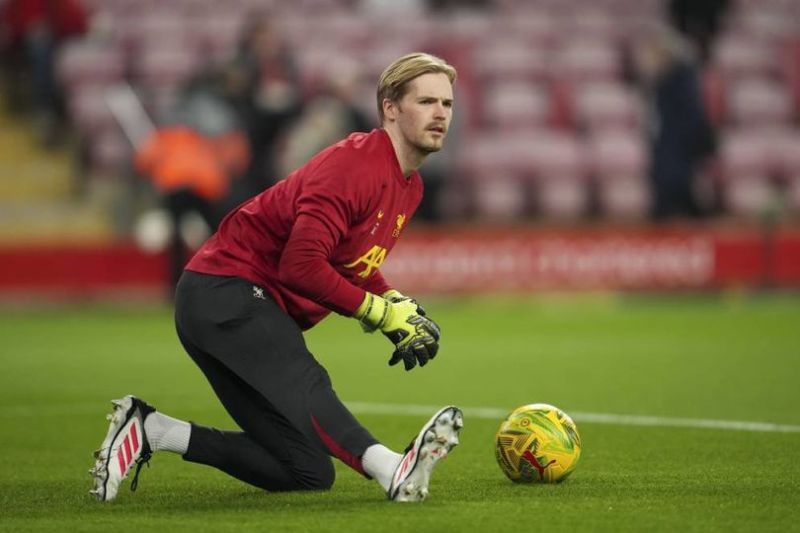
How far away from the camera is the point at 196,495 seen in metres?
6.80

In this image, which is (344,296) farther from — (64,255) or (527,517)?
(64,255)

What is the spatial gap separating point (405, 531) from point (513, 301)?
14.8 metres

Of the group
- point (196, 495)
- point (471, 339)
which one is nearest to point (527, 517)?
point (196, 495)

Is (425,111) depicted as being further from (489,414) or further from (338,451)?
(489,414)

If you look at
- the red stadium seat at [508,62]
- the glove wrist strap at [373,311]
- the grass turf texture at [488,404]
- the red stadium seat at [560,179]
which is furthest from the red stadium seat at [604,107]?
the glove wrist strap at [373,311]

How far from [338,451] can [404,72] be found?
1528 mm

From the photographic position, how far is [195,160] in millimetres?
19078

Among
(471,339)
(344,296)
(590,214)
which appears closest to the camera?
(344,296)

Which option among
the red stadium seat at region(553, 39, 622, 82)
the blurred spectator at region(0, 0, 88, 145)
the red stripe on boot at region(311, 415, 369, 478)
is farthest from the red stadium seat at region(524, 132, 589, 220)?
the red stripe on boot at region(311, 415, 369, 478)

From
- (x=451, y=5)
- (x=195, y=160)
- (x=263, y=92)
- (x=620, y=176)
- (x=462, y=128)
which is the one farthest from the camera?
(x=451, y=5)

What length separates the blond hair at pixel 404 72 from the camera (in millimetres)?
6414

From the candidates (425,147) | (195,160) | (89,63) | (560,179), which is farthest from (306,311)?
(89,63)

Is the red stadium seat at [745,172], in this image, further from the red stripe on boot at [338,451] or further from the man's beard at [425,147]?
the red stripe on boot at [338,451]

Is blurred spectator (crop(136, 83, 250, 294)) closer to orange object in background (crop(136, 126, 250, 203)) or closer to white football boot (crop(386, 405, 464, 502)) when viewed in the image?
orange object in background (crop(136, 126, 250, 203))
